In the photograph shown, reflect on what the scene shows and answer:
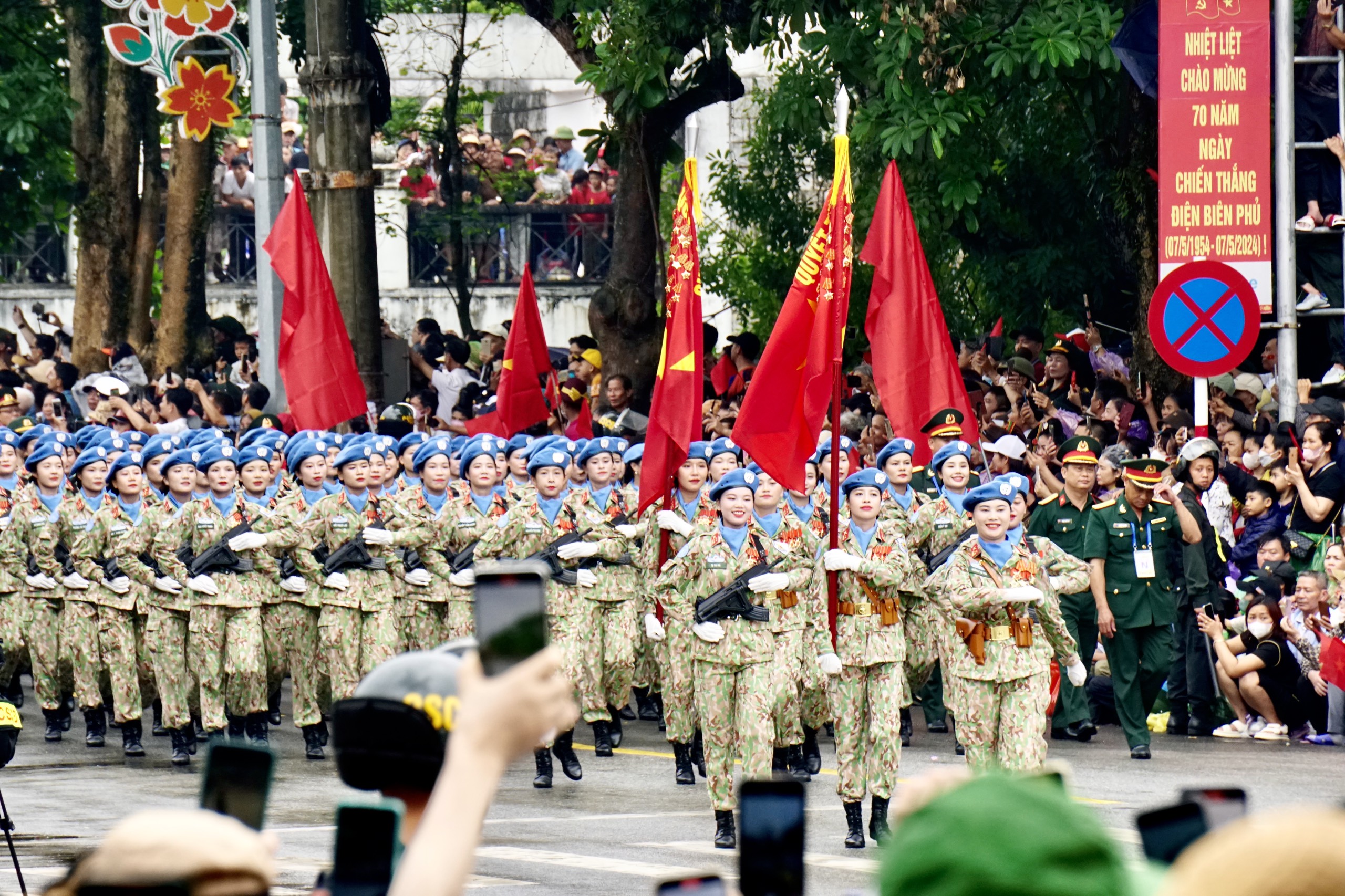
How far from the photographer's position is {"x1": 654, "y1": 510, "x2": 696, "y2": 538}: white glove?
42.6 ft

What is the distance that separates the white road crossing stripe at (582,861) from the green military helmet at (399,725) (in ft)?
20.7

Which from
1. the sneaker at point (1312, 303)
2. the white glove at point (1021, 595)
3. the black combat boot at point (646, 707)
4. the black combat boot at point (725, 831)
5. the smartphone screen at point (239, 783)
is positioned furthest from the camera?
the black combat boot at point (646, 707)

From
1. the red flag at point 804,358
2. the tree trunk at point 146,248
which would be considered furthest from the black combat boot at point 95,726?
the tree trunk at point 146,248

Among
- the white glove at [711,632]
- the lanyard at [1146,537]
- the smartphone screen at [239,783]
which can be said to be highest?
the smartphone screen at [239,783]

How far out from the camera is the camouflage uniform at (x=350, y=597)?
14336 mm

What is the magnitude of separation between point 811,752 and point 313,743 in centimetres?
301

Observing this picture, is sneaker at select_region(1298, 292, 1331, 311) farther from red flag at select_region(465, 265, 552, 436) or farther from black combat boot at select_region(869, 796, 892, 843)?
black combat boot at select_region(869, 796, 892, 843)

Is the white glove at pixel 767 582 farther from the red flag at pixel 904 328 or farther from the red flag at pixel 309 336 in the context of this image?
the red flag at pixel 309 336

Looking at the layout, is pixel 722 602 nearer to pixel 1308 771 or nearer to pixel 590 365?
pixel 1308 771

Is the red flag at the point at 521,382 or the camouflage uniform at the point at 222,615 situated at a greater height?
the red flag at the point at 521,382

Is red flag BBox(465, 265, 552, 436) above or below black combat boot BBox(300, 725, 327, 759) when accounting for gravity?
above

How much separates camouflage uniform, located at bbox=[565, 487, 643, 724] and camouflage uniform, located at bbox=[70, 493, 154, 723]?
9.19 ft

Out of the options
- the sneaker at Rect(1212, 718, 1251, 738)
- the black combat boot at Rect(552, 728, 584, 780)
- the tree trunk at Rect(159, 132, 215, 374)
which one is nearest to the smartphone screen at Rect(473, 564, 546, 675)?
the black combat boot at Rect(552, 728, 584, 780)

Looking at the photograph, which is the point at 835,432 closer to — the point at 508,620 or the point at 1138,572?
the point at 1138,572
